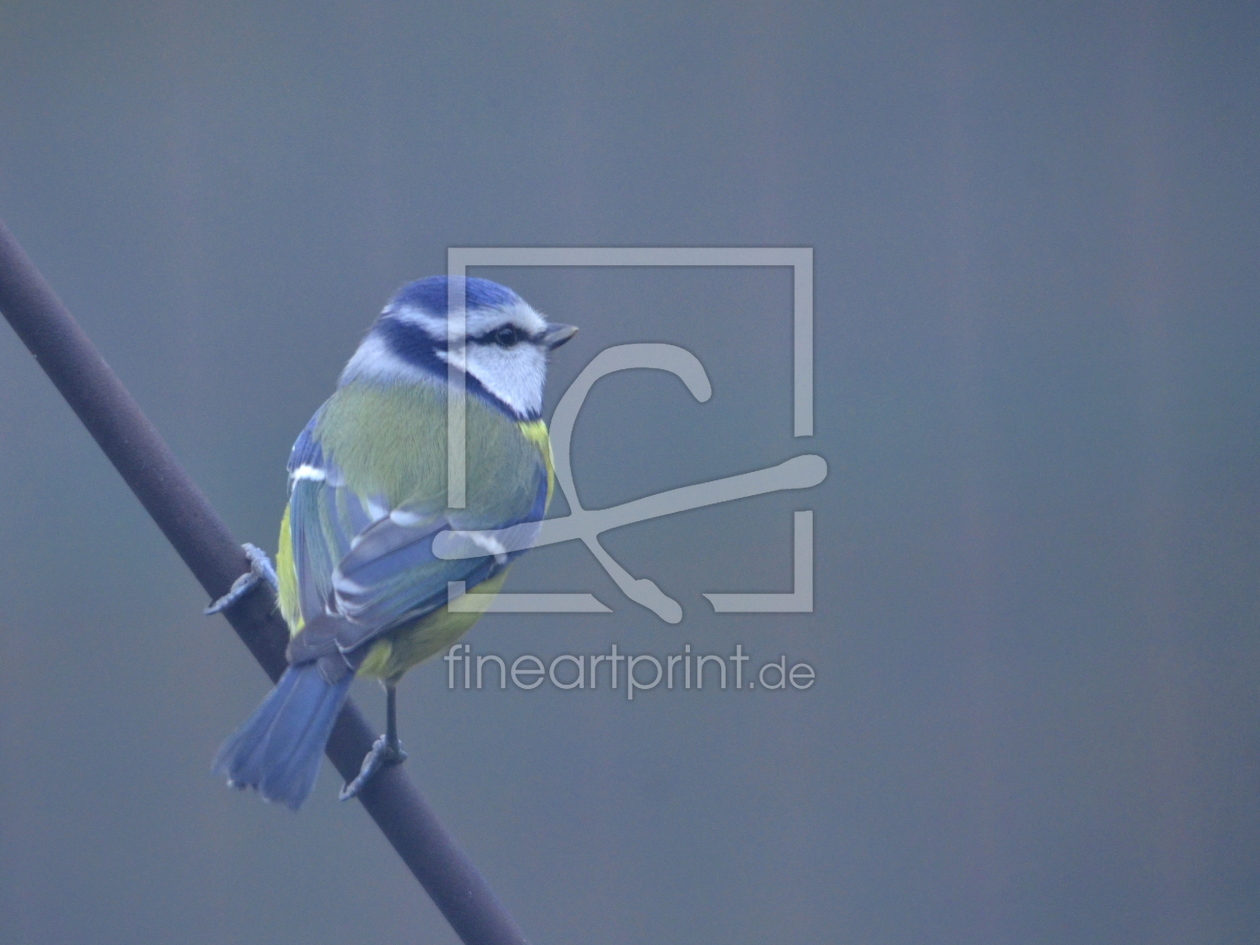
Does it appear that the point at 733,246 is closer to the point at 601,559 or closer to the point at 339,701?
the point at 601,559

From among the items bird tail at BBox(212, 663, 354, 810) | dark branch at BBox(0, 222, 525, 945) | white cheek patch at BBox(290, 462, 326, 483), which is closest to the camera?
dark branch at BBox(0, 222, 525, 945)

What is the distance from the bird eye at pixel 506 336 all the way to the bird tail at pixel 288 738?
34 centimetres

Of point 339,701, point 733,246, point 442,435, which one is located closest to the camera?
point 339,701

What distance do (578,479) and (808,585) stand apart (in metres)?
0.21

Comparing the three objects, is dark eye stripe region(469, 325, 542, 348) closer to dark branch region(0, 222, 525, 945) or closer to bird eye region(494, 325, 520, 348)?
bird eye region(494, 325, 520, 348)

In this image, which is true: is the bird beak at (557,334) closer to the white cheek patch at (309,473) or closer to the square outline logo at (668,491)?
the square outline logo at (668,491)

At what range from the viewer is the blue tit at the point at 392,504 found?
601 millimetres

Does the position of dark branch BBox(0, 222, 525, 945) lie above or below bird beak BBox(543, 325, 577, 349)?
below

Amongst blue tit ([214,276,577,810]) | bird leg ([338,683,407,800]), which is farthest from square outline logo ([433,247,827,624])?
bird leg ([338,683,407,800])

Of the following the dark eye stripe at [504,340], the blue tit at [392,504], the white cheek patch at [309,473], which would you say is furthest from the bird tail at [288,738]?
the dark eye stripe at [504,340]

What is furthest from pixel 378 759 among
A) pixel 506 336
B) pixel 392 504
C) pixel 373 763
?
pixel 506 336

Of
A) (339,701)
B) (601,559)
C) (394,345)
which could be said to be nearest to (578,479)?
(601,559)

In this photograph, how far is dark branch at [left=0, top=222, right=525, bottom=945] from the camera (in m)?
0.46

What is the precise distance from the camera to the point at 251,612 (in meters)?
0.58
